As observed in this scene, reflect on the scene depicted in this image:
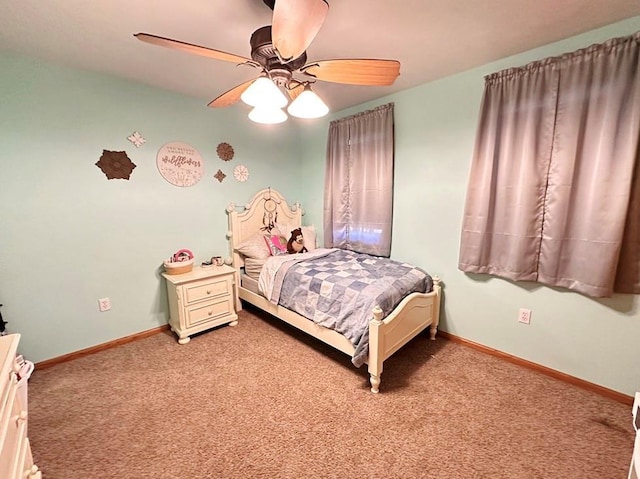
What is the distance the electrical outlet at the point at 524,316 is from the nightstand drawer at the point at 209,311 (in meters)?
2.66

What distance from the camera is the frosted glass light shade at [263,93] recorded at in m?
1.35

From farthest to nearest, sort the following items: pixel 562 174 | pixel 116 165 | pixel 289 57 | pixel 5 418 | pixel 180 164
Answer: pixel 180 164 → pixel 116 165 → pixel 562 174 → pixel 289 57 → pixel 5 418

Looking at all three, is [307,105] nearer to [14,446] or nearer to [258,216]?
[14,446]

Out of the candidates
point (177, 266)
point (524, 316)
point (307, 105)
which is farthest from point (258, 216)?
Result: point (524, 316)

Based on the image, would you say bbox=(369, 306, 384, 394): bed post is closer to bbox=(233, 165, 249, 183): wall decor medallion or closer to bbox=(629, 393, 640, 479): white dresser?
bbox=(629, 393, 640, 479): white dresser

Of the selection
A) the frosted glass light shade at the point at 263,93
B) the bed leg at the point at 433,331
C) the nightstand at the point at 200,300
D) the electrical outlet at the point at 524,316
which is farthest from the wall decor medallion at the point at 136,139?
the electrical outlet at the point at 524,316

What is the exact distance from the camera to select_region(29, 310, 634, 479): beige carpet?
4.71ft

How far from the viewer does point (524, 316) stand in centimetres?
221

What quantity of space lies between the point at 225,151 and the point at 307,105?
1865 mm

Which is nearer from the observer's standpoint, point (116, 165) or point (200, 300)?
point (116, 165)

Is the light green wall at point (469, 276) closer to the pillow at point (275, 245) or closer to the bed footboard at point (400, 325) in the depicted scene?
the bed footboard at point (400, 325)

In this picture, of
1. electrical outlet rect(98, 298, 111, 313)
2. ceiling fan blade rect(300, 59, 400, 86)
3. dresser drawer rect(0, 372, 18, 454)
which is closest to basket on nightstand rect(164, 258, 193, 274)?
electrical outlet rect(98, 298, 111, 313)

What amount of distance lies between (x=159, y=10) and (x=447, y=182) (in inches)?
95.5

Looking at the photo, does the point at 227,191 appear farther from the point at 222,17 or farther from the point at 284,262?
the point at 222,17
